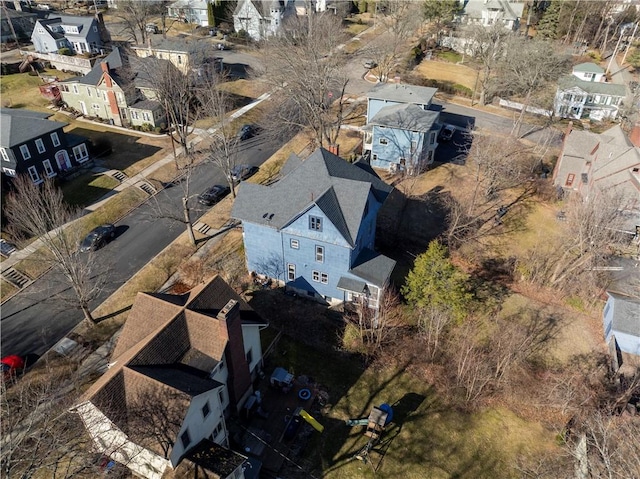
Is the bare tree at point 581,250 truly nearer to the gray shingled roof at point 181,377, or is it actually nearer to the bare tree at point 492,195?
the bare tree at point 492,195

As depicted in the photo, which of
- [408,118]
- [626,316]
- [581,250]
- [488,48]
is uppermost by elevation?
[488,48]

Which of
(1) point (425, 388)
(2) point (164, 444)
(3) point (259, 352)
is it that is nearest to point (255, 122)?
(3) point (259, 352)

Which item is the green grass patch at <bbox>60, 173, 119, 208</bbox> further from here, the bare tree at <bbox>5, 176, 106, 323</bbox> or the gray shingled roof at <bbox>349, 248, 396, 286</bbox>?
the gray shingled roof at <bbox>349, 248, 396, 286</bbox>

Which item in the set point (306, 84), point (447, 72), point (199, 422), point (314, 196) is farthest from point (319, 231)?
point (447, 72)

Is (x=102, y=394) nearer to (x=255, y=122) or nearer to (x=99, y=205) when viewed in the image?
(x=99, y=205)

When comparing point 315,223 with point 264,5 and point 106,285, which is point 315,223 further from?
point 264,5
